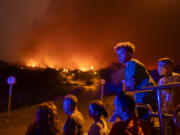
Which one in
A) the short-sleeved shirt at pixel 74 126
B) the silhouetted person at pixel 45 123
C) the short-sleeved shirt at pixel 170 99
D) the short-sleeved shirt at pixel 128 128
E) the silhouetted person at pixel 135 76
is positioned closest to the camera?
the short-sleeved shirt at pixel 128 128

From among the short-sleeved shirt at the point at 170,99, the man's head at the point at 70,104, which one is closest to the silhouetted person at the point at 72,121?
the man's head at the point at 70,104

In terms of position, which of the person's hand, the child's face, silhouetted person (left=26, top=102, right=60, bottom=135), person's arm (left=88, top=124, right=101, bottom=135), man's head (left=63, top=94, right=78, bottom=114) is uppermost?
the child's face

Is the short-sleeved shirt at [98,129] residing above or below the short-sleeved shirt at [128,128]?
below

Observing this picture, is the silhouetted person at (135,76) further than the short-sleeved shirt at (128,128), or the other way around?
the silhouetted person at (135,76)

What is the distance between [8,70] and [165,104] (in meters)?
33.9

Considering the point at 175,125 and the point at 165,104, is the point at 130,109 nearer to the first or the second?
the point at 175,125

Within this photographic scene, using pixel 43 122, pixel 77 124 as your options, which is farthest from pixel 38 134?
pixel 77 124

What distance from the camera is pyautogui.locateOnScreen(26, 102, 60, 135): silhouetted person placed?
239 cm

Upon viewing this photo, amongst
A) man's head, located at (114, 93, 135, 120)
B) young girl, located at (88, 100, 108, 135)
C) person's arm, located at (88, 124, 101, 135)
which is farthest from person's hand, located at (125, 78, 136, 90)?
person's arm, located at (88, 124, 101, 135)

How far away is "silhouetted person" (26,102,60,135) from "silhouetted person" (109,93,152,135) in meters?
0.95

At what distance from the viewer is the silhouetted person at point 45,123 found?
7.84 ft

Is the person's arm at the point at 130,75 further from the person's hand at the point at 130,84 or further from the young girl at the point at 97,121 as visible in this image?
the young girl at the point at 97,121

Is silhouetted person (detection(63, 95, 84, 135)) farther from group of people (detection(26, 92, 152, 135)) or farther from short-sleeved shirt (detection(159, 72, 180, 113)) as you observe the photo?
short-sleeved shirt (detection(159, 72, 180, 113))

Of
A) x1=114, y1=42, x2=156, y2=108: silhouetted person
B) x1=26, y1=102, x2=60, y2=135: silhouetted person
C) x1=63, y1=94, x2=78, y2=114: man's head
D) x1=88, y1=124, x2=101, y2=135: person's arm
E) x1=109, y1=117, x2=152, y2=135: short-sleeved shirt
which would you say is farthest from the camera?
x1=63, y1=94, x2=78, y2=114: man's head
